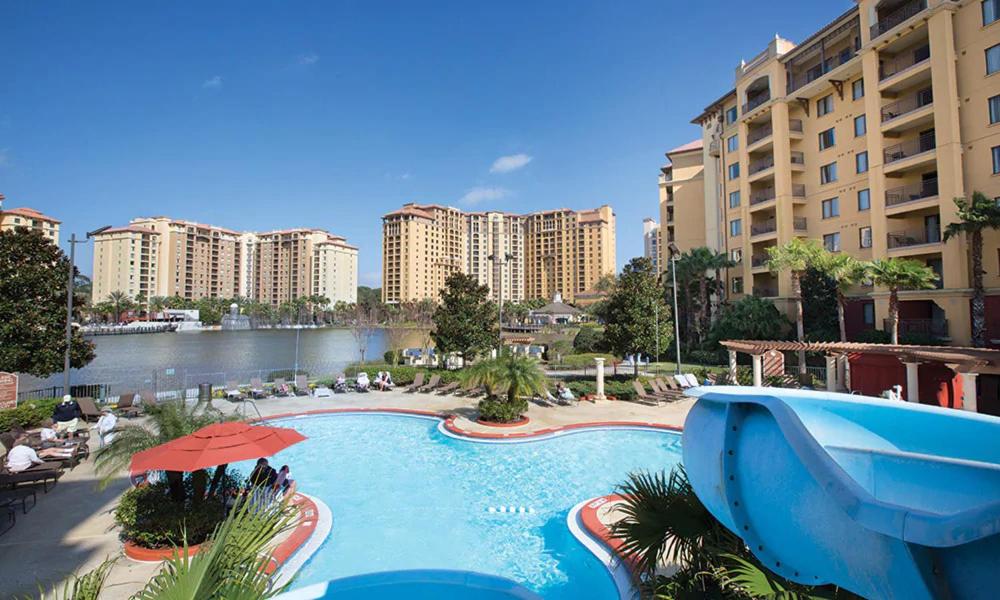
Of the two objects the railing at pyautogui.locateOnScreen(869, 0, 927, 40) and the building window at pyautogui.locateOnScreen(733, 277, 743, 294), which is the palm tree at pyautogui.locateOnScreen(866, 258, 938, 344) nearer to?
the railing at pyautogui.locateOnScreen(869, 0, 927, 40)

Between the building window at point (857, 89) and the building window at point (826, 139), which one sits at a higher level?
the building window at point (857, 89)

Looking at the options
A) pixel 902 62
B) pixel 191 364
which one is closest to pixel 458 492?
pixel 902 62

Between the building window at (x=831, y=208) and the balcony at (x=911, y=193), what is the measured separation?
369 cm

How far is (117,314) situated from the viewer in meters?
103

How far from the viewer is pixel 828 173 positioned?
31.8 meters

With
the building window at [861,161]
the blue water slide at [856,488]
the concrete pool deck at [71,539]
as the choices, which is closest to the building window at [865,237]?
the building window at [861,161]

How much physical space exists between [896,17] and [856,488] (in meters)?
36.2

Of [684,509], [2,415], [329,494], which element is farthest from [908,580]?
[2,415]

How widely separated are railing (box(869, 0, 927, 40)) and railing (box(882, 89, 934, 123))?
4.02 m

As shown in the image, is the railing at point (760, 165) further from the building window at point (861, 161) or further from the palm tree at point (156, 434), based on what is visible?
the palm tree at point (156, 434)

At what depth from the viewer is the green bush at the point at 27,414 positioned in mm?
13781

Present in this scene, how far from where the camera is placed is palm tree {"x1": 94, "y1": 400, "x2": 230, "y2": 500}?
7.93 metres

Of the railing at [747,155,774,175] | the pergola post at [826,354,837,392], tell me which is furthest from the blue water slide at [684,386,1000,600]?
the railing at [747,155,774,175]

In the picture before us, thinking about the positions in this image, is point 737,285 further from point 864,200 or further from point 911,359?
point 911,359
